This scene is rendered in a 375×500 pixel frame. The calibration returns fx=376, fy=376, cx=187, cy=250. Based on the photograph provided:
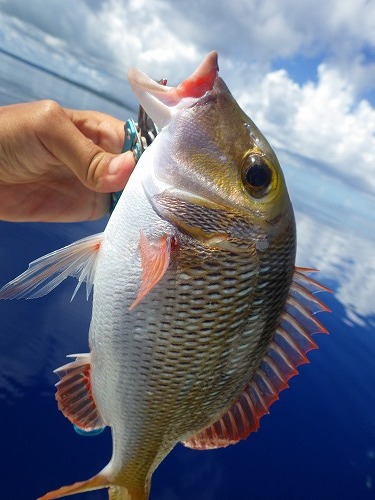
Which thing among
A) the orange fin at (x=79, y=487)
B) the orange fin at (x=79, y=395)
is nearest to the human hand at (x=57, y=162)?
the orange fin at (x=79, y=395)

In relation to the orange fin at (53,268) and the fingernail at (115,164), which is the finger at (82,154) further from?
the orange fin at (53,268)

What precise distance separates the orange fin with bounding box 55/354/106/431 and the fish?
0.57ft

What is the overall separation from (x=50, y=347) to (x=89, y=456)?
1.76 meters

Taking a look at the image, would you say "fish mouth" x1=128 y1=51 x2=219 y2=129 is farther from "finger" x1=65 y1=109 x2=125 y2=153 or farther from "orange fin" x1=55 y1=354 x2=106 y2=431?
"finger" x1=65 y1=109 x2=125 y2=153

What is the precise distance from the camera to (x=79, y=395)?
6.22 ft

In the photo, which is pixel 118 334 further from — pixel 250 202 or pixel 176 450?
pixel 176 450

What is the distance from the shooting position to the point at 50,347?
5.67m

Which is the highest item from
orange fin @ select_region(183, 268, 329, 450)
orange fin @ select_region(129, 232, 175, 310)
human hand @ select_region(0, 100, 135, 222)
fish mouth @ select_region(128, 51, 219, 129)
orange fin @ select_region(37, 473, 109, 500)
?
fish mouth @ select_region(128, 51, 219, 129)

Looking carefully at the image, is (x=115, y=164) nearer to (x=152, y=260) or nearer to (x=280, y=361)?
(x=152, y=260)

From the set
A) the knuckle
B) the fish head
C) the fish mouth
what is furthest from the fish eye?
the knuckle

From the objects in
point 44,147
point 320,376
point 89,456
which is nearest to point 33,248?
point 89,456

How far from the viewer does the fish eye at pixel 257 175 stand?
1.47m

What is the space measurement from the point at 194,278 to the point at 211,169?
426 millimetres

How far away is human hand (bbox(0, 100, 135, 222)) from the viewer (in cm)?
214
